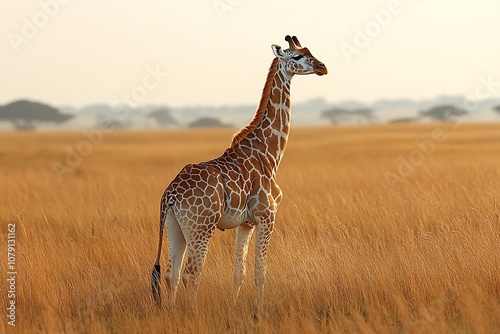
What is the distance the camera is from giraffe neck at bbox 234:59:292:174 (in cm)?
729

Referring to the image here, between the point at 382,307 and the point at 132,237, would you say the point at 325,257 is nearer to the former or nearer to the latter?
the point at 382,307

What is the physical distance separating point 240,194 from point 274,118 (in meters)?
1.09

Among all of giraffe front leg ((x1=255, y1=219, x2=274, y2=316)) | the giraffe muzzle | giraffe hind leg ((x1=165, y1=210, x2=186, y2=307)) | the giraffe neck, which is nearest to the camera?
giraffe hind leg ((x1=165, y1=210, x2=186, y2=307))

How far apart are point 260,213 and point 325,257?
5.62 ft

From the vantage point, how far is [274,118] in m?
7.39

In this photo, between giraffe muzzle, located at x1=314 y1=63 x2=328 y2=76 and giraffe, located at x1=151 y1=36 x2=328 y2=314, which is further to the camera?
giraffe muzzle, located at x1=314 y1=63 x2=328 y2=76

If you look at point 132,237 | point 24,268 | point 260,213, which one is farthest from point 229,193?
point 132,237

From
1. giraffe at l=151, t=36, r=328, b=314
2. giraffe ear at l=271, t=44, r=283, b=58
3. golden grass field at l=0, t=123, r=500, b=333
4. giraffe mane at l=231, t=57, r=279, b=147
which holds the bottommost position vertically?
golden grass field at l=0, t=123, r=500, b=333

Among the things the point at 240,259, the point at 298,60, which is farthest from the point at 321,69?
the point at 240,259

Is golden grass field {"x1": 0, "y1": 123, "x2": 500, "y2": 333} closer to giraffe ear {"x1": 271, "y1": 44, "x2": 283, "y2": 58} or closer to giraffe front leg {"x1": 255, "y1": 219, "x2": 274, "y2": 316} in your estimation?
giraffe front leg {"x1": 255, "y1": 219, "x2": 274, "y2": 316}

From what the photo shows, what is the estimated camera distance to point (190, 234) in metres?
6.38

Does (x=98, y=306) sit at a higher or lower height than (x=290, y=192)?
lower

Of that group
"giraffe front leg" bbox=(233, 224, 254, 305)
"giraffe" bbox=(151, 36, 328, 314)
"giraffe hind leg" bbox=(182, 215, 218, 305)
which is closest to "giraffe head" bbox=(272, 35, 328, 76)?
"giraffe" bbox=(151, 36, 328, 314)

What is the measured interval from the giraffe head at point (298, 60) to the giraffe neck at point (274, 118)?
102mm
